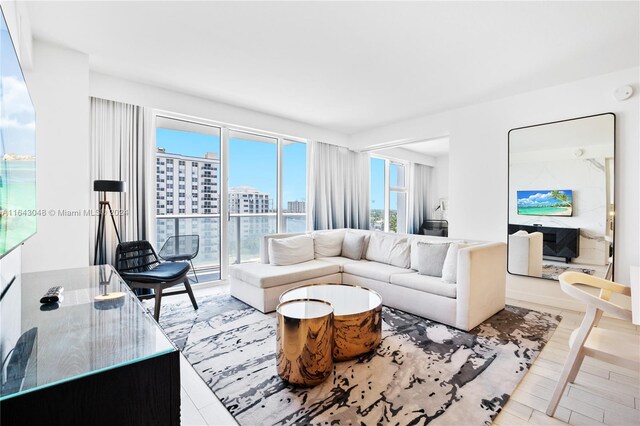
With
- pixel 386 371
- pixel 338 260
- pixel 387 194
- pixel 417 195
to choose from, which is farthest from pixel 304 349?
pixel 417 195

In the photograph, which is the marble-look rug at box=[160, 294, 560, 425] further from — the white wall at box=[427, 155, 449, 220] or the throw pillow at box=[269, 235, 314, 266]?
the white wall at box=[427, 155, 449, 220]

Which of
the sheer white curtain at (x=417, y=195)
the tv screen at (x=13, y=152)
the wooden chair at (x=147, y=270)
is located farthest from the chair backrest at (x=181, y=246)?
the sheer white curtain at (x=417, y=195)

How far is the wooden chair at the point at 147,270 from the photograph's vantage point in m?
2.80

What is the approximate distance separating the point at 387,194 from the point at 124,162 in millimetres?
5255

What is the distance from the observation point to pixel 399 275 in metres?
3.22

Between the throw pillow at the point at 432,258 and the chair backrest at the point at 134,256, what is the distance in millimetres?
2964

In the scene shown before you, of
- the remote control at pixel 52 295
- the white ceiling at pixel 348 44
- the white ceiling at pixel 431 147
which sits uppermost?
the white ceiling at pixel 431 147

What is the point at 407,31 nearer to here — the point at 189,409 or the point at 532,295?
the point at 189,409

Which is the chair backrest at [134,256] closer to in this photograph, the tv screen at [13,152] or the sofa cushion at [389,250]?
the tv screen at [13,152]

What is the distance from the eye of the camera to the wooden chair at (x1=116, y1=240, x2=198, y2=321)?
2797mm

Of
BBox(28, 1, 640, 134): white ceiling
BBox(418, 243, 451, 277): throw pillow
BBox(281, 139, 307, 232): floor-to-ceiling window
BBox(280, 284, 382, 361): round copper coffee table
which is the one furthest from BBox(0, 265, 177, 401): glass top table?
BBox(281, 139, 307, 232): floor-to-ceiling window

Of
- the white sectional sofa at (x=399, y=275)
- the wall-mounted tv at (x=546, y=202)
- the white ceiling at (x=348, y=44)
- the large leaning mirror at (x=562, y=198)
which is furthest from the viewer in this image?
the wall-mounted tv at (x=546, y=202)

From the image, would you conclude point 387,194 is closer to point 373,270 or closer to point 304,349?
point 373,270

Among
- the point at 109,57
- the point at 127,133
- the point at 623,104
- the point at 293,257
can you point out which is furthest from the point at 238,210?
the point at 623,104
